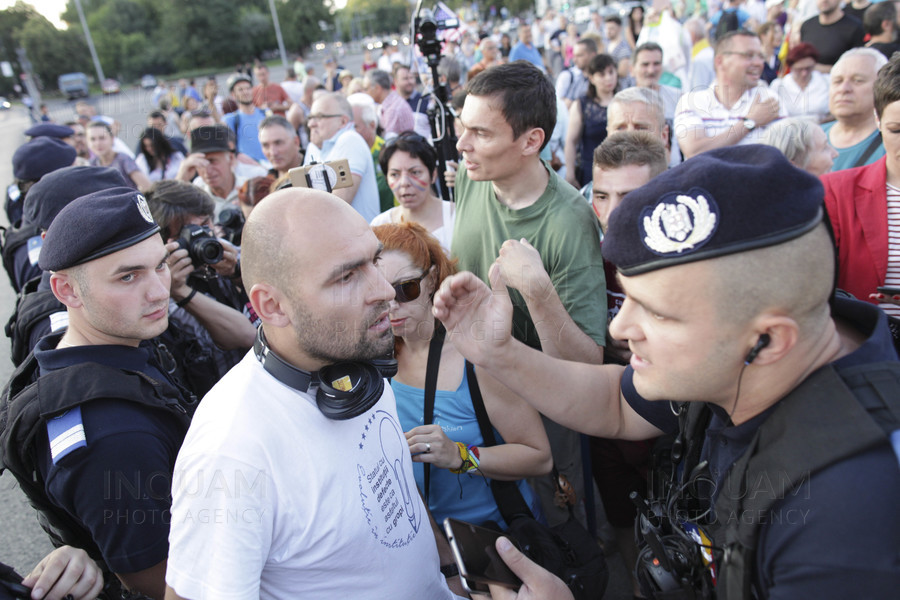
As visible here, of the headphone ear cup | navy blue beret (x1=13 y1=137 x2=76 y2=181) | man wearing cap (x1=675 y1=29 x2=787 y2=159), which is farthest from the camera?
navy blue beret (x1=13 y1=137 x2=76 y2=181)

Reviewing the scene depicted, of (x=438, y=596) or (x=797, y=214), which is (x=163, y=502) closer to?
(x=438, y=596)

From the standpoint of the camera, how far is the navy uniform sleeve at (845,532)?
3.23 feet

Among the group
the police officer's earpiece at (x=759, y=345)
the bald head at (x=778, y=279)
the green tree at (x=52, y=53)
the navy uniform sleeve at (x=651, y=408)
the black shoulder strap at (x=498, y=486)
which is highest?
→ the green tree at (x=52, y=53)

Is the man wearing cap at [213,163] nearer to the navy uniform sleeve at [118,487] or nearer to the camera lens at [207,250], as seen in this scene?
the camera lens at [207,250]

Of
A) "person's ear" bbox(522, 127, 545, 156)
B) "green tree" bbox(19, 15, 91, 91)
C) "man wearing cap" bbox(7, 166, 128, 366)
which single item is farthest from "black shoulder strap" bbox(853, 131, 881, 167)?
"green tree" bbox(19, 15, 91, 91)

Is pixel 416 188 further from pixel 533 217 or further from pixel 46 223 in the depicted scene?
pixel 46 223

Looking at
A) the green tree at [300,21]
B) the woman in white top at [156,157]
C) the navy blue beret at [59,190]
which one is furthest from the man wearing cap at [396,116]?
the green tree at [300,21]

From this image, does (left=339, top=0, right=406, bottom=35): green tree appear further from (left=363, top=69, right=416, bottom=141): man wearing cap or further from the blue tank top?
the blue tank top

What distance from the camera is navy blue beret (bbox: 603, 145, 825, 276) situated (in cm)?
111

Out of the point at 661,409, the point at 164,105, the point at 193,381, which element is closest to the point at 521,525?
the point at 661,409

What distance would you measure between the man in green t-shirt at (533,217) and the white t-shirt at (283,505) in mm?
1011

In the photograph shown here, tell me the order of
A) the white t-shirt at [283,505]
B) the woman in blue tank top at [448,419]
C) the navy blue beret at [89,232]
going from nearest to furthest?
the white t-shirt at [283,505], the navy blue beret at [89,232], the woman in blue tank top at [448,419]

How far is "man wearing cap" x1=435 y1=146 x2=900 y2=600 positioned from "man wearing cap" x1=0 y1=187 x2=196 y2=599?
4.71 feet

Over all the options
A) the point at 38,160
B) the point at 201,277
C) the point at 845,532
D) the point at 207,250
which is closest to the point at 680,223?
the point at 845,532
